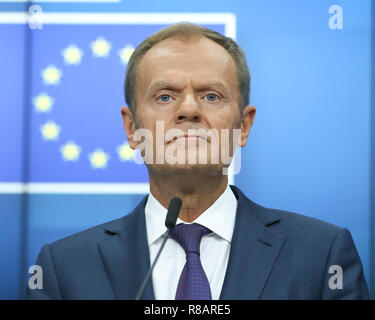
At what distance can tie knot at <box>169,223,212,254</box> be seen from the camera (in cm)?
146

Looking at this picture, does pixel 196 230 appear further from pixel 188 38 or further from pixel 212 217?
pixel 188 38

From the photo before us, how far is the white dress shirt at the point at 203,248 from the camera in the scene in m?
1.44

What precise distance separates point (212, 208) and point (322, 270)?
1.14 ft

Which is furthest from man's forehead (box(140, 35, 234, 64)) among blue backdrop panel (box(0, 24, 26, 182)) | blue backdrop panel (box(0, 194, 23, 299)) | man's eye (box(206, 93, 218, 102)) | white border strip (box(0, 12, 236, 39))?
blue backdrop panel (box(0, 194, 23, 299))

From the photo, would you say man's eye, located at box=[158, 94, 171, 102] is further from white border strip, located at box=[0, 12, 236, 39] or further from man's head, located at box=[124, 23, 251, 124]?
white border strip, located at box=[0, 12, 236, 39]

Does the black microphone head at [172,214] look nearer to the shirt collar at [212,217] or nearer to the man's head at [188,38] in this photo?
the shirt collar at [212,217]

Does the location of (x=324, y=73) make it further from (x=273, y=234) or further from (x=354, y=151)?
(x=273, y=234)

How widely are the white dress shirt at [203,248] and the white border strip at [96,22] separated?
32 centimetres

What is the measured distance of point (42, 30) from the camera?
193 centimetres

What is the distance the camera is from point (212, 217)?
60.9 inches

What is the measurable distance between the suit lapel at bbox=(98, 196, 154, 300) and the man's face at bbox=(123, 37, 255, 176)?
0.19 m

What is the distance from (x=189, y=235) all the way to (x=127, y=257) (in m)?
0.18

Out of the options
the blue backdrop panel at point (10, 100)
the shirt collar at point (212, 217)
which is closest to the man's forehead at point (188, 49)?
the shirt collar at point (212, 217)


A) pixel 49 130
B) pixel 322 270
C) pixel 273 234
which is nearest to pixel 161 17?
pixel 49 130
